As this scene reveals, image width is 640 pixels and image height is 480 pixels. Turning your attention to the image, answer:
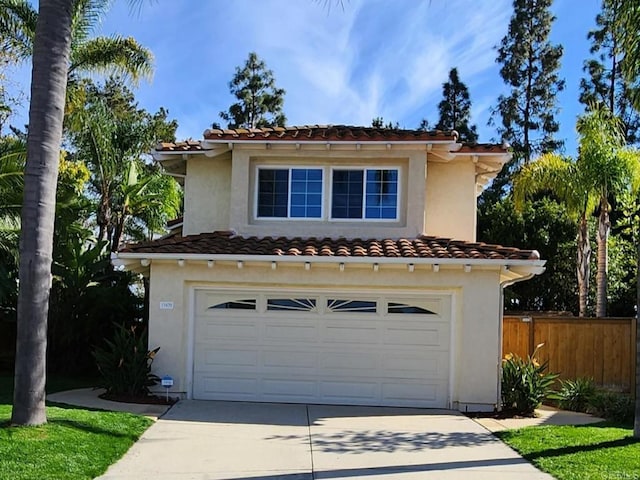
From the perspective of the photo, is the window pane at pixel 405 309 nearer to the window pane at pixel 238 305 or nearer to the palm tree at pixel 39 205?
the window pane at pixel 238 305

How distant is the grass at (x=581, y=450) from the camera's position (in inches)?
283

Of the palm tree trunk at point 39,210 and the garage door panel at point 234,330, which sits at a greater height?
the palm tree trunk at point 39,210

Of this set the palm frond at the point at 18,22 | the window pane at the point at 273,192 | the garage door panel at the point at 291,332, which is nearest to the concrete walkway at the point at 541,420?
the garage door panel at the point at 291,332

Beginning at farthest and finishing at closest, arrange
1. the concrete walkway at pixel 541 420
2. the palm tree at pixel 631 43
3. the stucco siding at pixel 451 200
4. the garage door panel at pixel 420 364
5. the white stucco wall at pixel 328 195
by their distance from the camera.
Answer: the stucco siding at pixel 451 200, the white stucco wall at pixel 328 195, the garage door panel at pixel 420 364, the concrete walkway at pixel 541 420, the palm tree at pixel 631 43

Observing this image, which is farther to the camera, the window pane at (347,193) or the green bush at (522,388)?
the window pane at (347,193)

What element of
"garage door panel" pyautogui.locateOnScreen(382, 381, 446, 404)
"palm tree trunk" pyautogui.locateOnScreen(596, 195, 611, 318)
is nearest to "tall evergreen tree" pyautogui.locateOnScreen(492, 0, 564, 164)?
"palm tree trunk" pyautogui.locateOnScreen(596, 195, 611, 318)

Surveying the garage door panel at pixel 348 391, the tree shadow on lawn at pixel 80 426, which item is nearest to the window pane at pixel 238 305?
the garage door panel at pixel 348 391

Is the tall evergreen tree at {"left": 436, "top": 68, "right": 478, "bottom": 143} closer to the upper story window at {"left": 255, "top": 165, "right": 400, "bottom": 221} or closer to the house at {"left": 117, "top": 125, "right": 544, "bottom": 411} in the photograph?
the upper story window at {"left": 255, "top": 165, "right": 400, "bottom": 221}

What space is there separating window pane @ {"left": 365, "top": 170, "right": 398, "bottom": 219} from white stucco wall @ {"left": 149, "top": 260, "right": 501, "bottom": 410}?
79.5 inches

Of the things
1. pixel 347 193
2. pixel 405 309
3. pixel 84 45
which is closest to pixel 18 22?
pixel 84 45

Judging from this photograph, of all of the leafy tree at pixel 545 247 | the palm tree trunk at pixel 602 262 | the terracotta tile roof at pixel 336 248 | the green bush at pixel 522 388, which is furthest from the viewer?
the leafy tree at pixel 545 247

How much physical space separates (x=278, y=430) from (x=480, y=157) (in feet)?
24.6

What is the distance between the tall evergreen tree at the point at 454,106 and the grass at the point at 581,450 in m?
27.3

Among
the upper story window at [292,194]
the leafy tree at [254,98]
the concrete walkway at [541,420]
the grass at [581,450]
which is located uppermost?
the leafy tree at [254,98]
